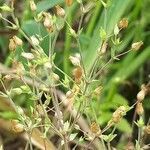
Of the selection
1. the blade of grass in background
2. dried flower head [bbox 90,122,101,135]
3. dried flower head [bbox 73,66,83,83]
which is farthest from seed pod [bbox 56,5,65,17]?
the blade of grass in background

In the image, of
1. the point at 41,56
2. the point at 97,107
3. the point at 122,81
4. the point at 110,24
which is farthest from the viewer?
the point at 122,81

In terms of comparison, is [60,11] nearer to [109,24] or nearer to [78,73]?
[78,73]

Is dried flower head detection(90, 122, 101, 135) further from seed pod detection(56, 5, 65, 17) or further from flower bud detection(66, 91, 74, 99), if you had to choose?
seed pod detection(56, 5, 65, 17)

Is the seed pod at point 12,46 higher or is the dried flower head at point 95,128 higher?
the seed pod at point 12,46

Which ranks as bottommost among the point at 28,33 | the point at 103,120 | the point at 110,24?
the point at 103,120

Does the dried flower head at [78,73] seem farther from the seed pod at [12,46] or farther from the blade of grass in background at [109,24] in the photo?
the blade of grass in background at [109,24]

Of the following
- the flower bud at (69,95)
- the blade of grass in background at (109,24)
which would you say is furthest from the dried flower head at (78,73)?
the blade of grass in background at (109,24)

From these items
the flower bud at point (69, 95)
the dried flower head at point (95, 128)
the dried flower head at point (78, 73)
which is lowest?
the dried flower head at point (95, 128)

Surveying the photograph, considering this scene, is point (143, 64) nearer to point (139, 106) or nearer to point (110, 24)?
point (110, 24)

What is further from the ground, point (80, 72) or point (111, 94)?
point (80, 72)

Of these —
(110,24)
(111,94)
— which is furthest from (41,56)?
(111,94)

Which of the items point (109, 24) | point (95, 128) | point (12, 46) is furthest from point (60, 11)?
point (109, 24)
